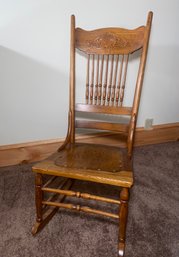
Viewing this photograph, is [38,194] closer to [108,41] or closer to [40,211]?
[40,211]

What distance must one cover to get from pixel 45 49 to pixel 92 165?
0.78m

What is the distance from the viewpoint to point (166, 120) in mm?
1686

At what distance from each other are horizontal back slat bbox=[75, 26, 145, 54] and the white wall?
0.81 feet

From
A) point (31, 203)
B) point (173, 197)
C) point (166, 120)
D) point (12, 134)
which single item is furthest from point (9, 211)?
point (166, 120)

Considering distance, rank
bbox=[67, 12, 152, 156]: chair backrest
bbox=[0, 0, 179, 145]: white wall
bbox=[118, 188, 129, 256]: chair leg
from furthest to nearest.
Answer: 1. bbox=[0, 0, 179, 145]: white wall
2. bbox=[67, 12, 152, 156]: chair backrest
3. bbox=[118, 188, 129, 256]: chair leg

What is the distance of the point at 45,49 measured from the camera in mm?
1160

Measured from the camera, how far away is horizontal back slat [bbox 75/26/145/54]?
932mm

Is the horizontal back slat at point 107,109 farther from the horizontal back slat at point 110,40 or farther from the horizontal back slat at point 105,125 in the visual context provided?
the horizontal back slat at point 110,40

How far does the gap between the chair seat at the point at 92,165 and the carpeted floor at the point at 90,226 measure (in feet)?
0.94

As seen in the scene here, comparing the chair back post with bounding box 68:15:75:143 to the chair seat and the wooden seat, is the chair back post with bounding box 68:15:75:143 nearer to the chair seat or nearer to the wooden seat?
the wooden seat

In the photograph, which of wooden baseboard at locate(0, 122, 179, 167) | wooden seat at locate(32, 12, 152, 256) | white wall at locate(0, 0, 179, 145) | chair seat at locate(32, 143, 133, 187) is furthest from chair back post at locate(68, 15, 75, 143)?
wooden baseboard at locate(0, 122, 179, 167)

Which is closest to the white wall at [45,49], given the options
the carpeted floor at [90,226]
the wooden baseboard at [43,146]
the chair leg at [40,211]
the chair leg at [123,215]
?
the wooden baseboard at [43,146]

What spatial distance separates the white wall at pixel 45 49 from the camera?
3.57 ft

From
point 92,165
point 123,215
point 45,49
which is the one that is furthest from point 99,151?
point 45,49
